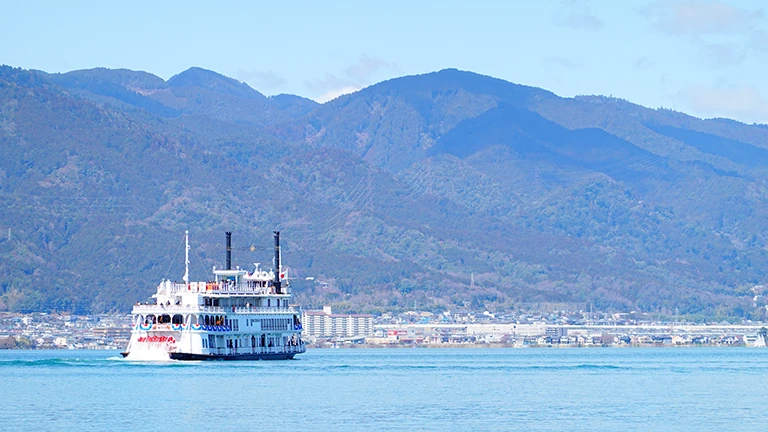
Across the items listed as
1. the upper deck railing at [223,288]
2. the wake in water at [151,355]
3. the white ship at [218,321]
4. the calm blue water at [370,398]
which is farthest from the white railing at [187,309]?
the calm blue water at [370,398]

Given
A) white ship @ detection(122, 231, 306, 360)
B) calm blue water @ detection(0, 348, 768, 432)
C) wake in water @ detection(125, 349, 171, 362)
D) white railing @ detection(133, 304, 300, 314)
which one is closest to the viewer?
calm blue water @ detection(0, 348, 768, 432)

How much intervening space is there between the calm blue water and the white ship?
1612mm

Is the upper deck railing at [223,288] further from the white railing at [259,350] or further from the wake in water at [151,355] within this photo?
the wake in water at [151,355]

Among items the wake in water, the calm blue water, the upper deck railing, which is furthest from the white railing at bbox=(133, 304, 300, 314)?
the calm blue water

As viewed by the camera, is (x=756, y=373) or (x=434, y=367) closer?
(x=756, y=373)

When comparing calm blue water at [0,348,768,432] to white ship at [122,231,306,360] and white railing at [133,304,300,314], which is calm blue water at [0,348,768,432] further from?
white railing at [133,304,300,314]

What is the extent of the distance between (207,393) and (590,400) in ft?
71.7

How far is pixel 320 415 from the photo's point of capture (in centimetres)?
8231

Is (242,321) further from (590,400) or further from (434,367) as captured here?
(590,400)

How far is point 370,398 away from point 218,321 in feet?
118

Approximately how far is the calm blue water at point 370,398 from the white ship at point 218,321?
161cm

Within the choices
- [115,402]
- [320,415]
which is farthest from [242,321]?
[320,415]

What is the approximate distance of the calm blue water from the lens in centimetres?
7825

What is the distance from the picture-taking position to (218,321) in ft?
421
